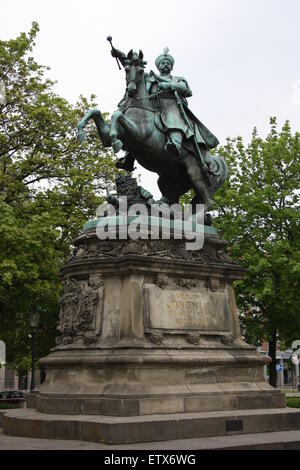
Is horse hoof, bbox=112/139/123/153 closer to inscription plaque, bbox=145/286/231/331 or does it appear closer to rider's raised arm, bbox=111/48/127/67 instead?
rider's raised arm, bbox=111/48/127/67

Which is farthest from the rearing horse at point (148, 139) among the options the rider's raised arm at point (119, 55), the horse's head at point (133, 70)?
the rider's raised arm at point (119, 55)

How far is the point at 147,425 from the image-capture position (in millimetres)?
9406

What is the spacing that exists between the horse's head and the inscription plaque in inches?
164

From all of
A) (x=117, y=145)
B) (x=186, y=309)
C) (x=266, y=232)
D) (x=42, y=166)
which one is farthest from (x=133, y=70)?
(x=266, y=232)

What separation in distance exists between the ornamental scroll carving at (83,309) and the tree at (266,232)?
598 inches

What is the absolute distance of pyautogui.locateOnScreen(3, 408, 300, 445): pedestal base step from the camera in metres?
9.26

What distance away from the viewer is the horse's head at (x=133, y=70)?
13008mm

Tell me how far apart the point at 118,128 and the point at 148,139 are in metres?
0.74

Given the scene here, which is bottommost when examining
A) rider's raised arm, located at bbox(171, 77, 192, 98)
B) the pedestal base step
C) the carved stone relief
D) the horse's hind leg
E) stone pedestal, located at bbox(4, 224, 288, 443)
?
the pedestal base step

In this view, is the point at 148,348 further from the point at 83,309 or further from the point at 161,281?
the point at 83,309

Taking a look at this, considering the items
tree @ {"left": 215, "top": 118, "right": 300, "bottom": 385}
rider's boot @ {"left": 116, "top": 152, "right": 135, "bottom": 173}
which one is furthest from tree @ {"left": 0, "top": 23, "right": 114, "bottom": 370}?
rider's boot @ {"left": 116, "top": 152, "right": 135, "bottom": 173}
